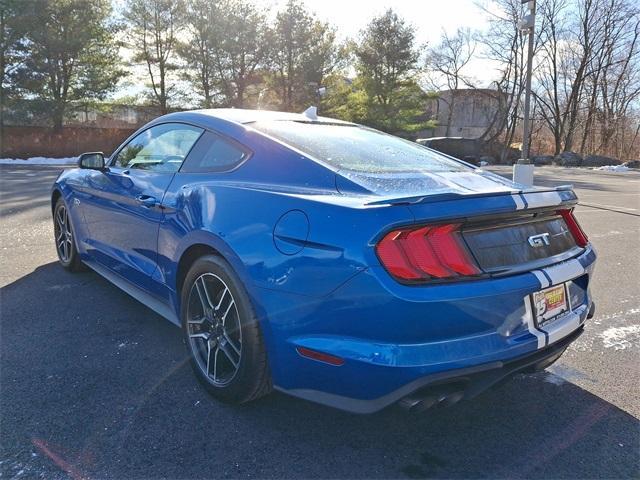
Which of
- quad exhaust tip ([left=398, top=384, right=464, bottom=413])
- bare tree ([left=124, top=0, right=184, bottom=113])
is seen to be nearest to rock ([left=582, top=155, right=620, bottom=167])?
bare tree ([left=124, top=0, right=184, bottom=113])

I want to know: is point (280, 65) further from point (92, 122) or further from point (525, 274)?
point (525, 274)

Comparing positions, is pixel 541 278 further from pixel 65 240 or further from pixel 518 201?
pixel 65 240

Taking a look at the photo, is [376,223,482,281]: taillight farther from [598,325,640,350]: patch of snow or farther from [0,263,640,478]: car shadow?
[598,325,640,350]: patch of snow

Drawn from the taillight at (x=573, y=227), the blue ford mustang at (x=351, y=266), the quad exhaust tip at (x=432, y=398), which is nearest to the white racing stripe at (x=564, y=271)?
the blue ford mustang at (x=351, y=266)

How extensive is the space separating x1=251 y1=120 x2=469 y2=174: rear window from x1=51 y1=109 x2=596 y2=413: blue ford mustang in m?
0.02

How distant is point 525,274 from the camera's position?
202 centimetres

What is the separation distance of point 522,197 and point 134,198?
7.56 feet

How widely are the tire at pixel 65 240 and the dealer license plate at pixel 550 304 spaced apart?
12.4 feet

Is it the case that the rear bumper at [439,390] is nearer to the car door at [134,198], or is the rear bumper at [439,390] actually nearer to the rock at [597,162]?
the car door at [134,198]

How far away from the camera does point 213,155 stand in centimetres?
272

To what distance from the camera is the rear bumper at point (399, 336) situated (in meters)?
1.77

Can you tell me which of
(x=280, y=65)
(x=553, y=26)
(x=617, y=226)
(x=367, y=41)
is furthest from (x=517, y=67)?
(x=617, y=226)

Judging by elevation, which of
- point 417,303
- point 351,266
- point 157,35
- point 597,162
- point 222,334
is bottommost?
point 222,334

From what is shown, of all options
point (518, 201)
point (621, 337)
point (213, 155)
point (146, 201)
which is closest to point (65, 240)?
point (146, 201)
